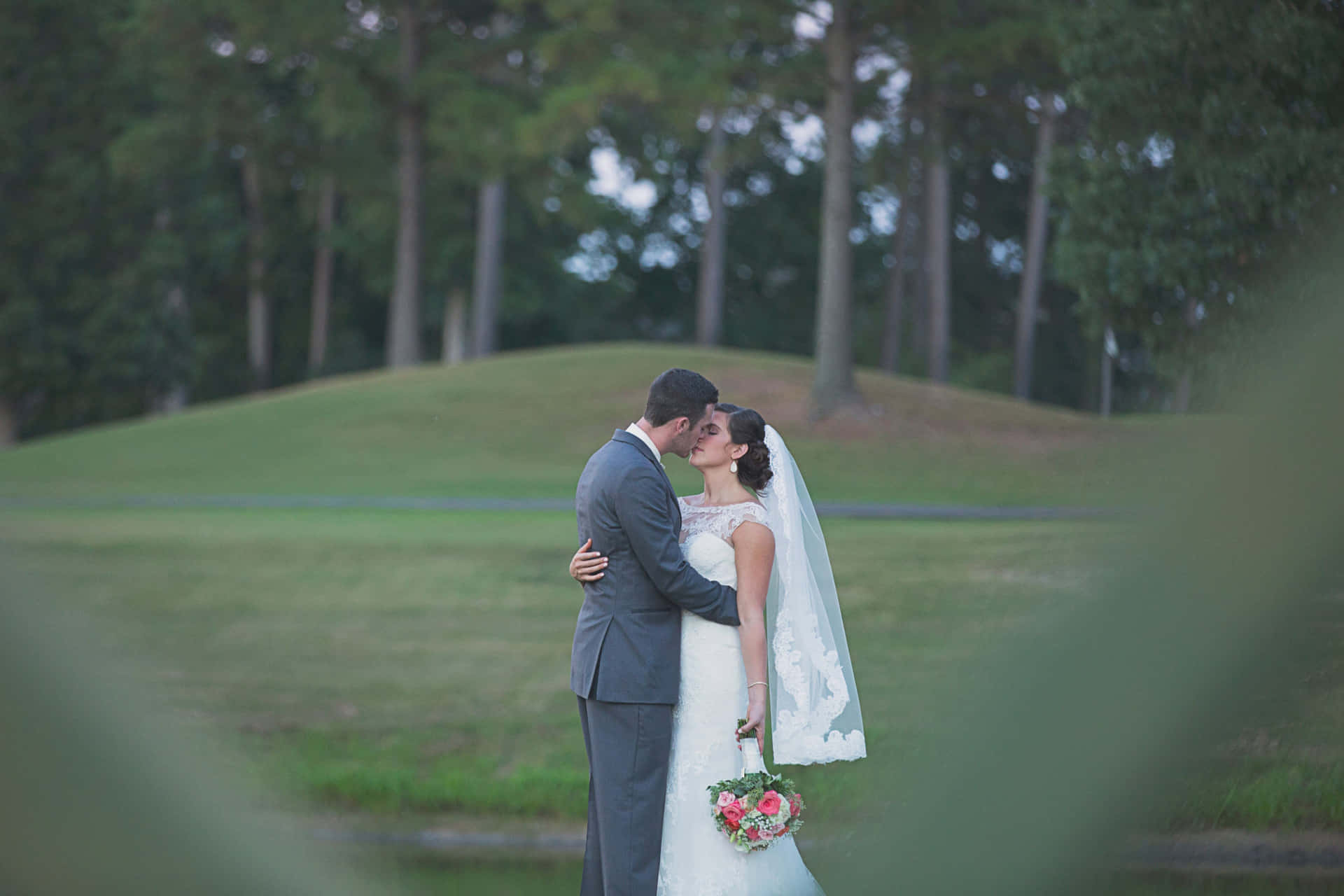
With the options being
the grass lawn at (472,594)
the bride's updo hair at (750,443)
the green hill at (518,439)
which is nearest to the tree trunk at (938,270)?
the green hill at (518,439)

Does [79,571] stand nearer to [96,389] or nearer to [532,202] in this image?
[532,202]

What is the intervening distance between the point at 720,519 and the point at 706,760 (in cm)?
81

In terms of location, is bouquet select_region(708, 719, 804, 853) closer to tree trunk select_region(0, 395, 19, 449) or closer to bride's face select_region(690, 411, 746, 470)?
bride's face select_region(690, 411, 746, 470)

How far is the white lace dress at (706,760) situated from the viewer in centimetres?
426

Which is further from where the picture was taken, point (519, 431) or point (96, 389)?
point (96, 389)

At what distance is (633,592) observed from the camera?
162 inches

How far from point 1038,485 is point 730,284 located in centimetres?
3165

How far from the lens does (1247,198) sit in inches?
415

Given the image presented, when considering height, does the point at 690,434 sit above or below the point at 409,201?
below

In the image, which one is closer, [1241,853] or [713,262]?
[1241,853]

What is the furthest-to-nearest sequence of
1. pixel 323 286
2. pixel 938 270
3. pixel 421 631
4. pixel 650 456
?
pixel 323 286 → pixel 938 270 → pixel 421 631 → pixel 650 456

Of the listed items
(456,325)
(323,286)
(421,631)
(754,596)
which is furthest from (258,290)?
(754,596)

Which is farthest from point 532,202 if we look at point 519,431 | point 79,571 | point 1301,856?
point 1301,856

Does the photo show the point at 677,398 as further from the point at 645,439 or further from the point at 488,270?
the point at 488,270
